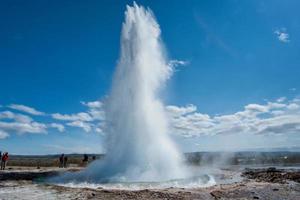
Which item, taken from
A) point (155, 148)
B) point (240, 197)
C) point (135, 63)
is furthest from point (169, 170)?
point (240, 197)

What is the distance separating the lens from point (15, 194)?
1820 centimetres

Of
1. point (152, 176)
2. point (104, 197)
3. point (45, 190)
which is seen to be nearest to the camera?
point (104, 197)

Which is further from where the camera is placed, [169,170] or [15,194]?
[169,170]

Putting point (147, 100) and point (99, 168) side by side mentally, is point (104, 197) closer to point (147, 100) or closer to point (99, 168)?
point (99, 168)

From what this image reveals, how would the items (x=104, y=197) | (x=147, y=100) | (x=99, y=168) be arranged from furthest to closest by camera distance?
1. (x=147, y=100)
2. (x=99, y=168)
3. (x=104, y=197)

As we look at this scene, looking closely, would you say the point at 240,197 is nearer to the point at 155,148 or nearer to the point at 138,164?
the point at 138,164

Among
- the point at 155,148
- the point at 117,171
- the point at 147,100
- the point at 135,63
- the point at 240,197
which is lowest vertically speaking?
the point at 240,197

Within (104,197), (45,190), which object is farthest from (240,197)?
(45,190)

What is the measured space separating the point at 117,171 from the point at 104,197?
13.3 m

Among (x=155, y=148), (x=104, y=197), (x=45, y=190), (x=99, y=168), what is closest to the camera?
(x=104, y=197)

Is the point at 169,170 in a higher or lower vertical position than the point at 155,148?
lower

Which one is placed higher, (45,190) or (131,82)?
(131,82)

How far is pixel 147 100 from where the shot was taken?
3762 centimetres

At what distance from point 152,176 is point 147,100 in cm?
975
